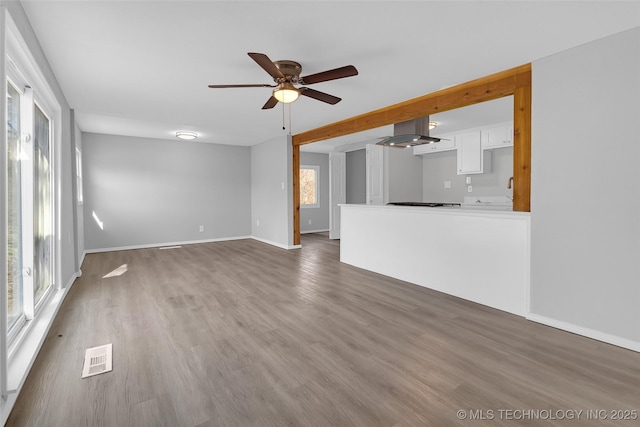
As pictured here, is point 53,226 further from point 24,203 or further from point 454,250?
point 454,250

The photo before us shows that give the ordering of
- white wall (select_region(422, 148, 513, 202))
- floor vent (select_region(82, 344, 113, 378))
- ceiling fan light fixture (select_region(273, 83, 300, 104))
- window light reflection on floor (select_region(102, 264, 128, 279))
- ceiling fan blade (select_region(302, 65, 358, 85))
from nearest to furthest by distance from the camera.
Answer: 1. floor vent (select_region(82, 344, 113, 378))
2. ceiling fan blade (select_region(302, 65, 358, 85))
3. ceiling fan light fixture (select_region(273, 83, 300, 104))
4. window light reflection on floor (select_region(102, 264, 128, 279))
5. white wall (select_region(422, 148, 513, 202))

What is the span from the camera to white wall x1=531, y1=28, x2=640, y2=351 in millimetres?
2246

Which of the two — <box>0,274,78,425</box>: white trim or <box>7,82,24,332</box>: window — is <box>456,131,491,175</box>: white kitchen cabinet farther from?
<box>0,274,78,425</box>: white trim

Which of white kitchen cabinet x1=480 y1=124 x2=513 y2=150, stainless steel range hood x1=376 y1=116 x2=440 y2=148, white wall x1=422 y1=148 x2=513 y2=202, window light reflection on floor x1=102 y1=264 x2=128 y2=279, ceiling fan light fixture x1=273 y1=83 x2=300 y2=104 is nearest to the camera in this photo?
ceiling fan light fixture x1=273 y1=83 x2=300 y2=104

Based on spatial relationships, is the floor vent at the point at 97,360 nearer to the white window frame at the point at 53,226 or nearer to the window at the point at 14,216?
the white window frame at the point at 53,226

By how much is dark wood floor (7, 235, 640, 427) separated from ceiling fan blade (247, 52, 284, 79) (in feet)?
6.73

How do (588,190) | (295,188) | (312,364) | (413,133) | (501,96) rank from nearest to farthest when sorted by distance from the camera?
(312,364)
(588,190)
(501,96)
(413,133)
(295,188)

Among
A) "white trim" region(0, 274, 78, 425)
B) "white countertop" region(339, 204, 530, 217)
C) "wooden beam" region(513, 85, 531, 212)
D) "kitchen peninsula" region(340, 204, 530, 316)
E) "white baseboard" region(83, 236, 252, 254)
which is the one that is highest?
"wooden beam" region(513, 85, 531, 212)

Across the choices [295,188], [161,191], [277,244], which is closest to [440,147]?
[295,188]

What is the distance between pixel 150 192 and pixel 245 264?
322 centimetres

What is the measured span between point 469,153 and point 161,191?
20.9ft

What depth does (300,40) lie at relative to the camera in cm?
246

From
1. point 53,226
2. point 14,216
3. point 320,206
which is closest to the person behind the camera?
point 14,216

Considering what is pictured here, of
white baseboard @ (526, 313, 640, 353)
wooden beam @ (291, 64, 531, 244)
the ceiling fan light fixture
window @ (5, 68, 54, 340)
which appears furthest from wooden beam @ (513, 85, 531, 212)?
window @ (5, 68, 54, 340)
